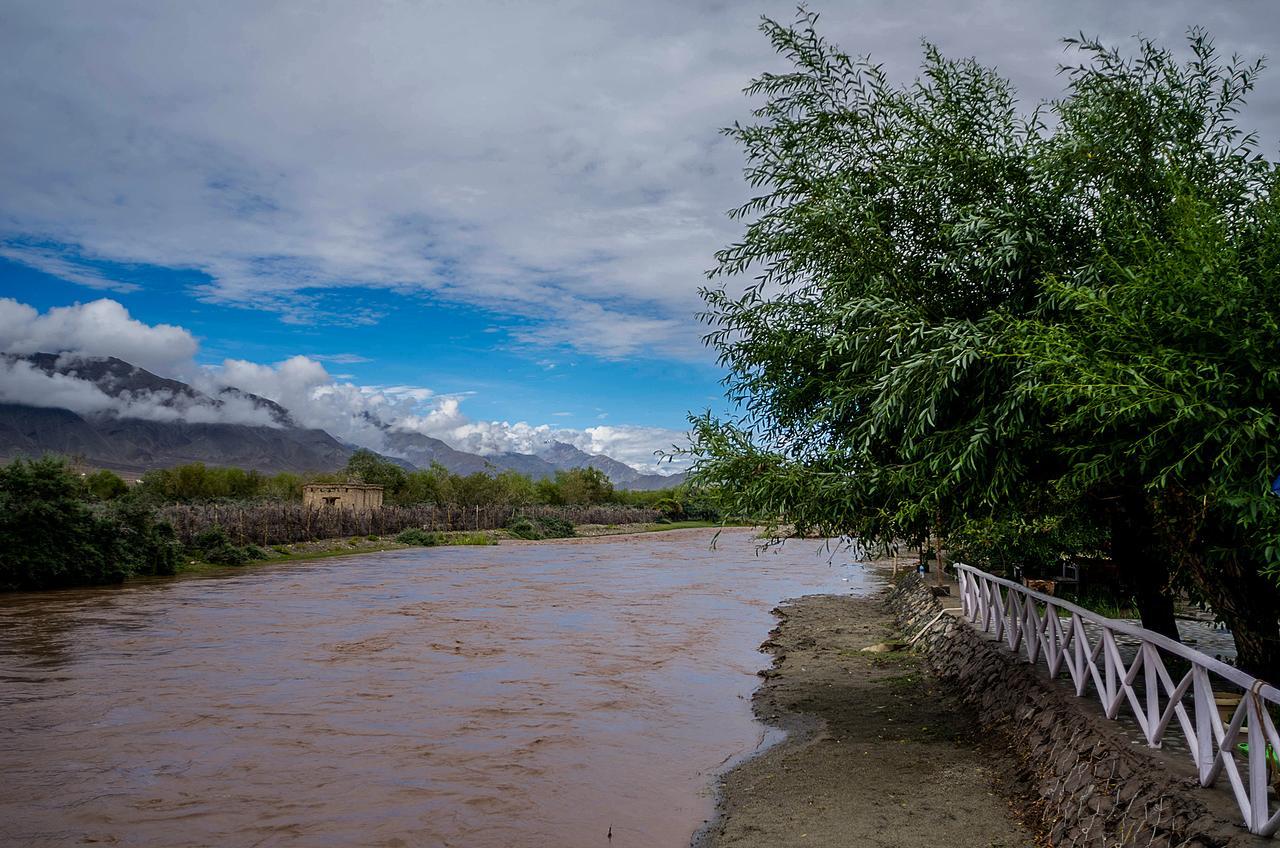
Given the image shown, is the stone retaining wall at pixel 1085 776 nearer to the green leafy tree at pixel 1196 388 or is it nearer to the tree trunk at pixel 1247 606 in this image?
the tree trunk at pixel 1247 606

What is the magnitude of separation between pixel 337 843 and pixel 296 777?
217 centimetres

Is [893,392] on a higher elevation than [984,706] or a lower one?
higher

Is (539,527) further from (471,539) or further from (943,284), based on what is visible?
(943,284)

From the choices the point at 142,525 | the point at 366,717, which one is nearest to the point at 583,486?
the point at 142,525

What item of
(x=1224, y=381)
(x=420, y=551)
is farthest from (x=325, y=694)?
(x=420, y=551)

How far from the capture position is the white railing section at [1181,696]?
501cm

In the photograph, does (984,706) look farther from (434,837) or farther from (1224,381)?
(434,837)

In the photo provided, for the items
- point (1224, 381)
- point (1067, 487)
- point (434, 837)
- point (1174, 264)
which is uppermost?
point (1174, 264)

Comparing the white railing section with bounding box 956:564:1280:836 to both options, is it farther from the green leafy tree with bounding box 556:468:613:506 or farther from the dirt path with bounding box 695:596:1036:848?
the green leafy tree with bounding box 556:468:613:506

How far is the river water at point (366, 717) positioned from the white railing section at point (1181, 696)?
3843 mm

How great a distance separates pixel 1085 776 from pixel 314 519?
45536 mm

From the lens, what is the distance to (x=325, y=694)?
547 inches

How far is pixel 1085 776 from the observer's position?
277 inches

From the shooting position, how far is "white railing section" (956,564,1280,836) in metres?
5.01
